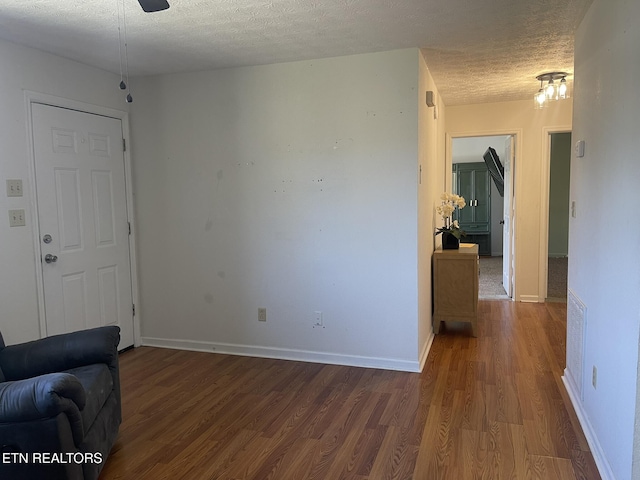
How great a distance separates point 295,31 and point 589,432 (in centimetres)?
284

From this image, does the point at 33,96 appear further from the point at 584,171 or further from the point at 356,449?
the point at 584,171

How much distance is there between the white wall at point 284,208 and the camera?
135 inches

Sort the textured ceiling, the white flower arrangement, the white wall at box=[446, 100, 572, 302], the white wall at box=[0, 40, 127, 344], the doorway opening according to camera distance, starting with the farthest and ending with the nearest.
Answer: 1. the doorway opening
2. the white wall at box=[446, 100, 572, 302]
3. the white flower arrangement
4. the white wall at box=[0, 40, 127, 344]
5. the textured ceiling

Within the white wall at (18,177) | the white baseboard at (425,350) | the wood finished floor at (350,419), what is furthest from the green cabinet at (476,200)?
the white wall at (18,177)

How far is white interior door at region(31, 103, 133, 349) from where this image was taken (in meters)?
3.28

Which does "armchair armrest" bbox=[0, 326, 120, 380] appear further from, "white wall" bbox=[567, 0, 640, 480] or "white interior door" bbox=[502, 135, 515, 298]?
"white interior door" bbox=[502, 135, 515, 298]

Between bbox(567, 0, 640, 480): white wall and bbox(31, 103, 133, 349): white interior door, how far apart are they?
344 cm

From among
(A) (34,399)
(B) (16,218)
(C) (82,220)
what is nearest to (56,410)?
(A) (34,399)

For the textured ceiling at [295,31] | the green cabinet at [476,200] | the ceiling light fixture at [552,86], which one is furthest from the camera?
the green cabinet at [476,200]

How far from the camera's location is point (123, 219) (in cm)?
400

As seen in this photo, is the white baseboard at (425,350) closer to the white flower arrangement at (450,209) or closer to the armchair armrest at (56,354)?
the white flower arrangement at (450,209)

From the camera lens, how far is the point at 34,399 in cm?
172

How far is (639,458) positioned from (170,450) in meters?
2.11

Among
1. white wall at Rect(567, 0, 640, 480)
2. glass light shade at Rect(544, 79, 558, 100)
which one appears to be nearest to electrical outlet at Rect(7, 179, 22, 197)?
white wall at Rect(567, 0, 640, 480)
